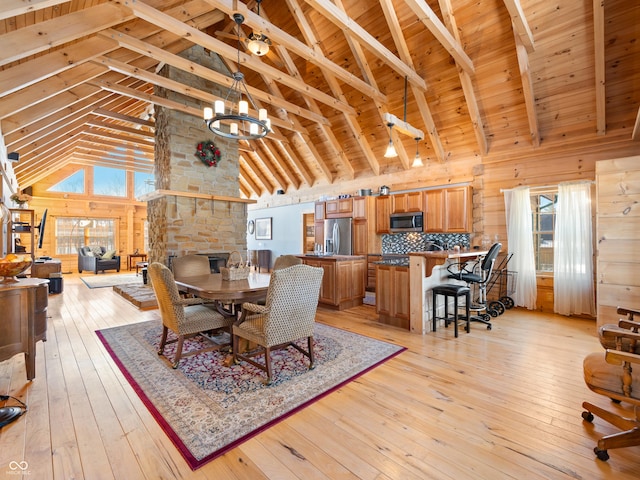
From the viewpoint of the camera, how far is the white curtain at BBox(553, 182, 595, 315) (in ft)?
15.2

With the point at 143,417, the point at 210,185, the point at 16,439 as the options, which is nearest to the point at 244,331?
the point at 143,417

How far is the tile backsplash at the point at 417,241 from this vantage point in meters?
6.00

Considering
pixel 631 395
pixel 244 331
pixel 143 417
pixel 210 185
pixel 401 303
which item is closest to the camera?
pixel 631 395

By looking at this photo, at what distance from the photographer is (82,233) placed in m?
11.1

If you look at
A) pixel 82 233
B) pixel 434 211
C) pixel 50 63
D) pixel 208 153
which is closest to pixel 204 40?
pixel 50 63

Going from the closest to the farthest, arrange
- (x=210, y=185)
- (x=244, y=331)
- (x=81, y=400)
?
(x=81, y=400)
(x=244, y=331)
(x=210, y=185)

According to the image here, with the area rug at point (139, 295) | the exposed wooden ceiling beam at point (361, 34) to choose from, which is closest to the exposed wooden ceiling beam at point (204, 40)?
the exposed wooden ceiling beam at point (361, 34)

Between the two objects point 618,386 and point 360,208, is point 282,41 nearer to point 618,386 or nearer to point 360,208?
point 360,208

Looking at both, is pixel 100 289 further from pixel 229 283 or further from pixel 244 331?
pixel 244 331

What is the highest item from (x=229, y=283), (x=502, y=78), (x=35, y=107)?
(x=502, y=78)

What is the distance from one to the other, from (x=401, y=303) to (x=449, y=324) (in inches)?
35.2

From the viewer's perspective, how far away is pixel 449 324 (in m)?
4.39

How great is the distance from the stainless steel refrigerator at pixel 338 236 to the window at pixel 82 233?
925 cm

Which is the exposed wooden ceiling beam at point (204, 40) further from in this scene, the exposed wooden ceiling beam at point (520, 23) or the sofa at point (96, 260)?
the sofa at point (96, 260)
